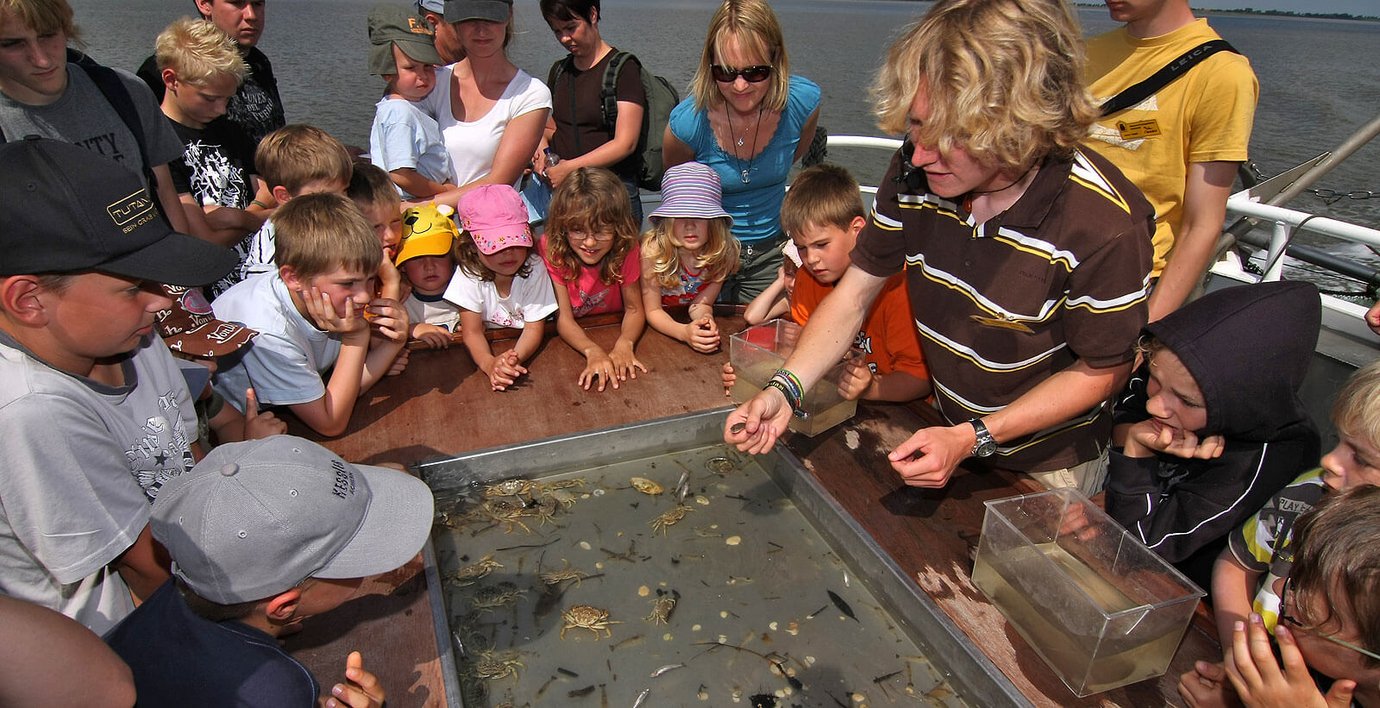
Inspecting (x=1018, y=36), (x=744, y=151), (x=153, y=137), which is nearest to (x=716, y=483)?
(x=1018, y=36)

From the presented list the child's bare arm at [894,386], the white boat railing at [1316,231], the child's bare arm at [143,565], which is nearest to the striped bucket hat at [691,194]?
the white boat railing at [1316,231]

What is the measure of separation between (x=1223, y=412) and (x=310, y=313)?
2602mm

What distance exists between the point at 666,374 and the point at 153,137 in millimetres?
2165

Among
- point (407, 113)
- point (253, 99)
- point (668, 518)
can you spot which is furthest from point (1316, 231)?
point (253, 99)

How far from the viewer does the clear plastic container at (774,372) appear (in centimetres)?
240

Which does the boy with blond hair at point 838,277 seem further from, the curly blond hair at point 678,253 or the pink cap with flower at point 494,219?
the pink cap with flower at point 494,219

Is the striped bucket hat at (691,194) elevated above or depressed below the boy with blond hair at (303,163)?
below

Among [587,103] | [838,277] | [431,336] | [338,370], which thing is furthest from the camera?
[587,103]

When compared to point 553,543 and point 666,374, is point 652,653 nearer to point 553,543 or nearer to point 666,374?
point 553,543

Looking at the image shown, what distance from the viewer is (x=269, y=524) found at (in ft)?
4.93

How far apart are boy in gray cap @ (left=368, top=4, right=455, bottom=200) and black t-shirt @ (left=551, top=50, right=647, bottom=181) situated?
1.98 feet

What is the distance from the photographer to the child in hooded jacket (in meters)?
1.74

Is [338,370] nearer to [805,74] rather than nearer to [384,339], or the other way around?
[384,339]

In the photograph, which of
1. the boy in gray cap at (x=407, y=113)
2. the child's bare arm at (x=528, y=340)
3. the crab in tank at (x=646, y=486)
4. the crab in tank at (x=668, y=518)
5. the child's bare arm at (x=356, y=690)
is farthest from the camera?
the boy in gray cap at (x=407, y=113)
